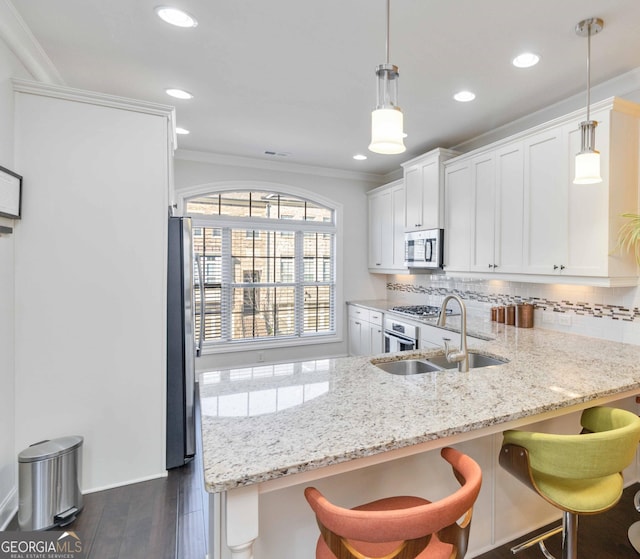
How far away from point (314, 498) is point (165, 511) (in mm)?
1661

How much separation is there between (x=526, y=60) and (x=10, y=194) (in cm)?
321

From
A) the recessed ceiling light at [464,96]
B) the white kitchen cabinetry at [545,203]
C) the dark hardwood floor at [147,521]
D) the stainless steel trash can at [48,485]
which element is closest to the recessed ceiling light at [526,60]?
the recessed ceiling light at [464,96]

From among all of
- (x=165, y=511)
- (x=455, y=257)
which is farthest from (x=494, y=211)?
(x=165, y=511)

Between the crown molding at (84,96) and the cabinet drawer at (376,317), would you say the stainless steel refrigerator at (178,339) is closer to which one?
the crown molding at (84,96)

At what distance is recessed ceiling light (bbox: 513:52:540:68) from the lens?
2.19m

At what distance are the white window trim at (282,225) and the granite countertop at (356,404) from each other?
2.92 metres

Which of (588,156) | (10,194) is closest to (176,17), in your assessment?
(10,194)

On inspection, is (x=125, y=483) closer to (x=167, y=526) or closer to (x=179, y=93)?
(x=167, y=526)

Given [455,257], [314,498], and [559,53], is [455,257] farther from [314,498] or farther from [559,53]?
[314,498]

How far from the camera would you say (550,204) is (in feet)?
8.66

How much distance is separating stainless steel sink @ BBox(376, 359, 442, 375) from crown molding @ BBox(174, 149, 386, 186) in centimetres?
344

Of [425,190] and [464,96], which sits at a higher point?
[464,96]

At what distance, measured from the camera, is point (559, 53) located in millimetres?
2156

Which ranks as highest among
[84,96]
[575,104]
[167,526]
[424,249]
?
[575,104]
